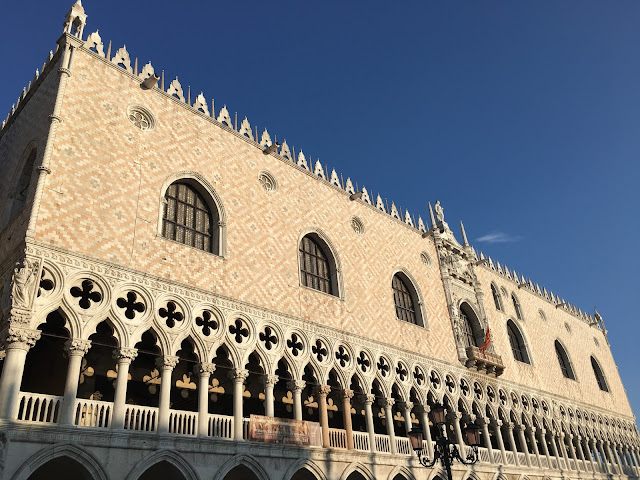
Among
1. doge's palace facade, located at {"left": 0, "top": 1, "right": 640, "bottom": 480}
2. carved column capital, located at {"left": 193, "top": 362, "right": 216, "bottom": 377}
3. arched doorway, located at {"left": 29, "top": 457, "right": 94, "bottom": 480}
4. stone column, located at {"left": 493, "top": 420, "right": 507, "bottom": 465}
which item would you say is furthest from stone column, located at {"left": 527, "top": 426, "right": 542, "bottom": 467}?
arched doorway, located at {"left": 29, "top": 457, "right": 94, "bottom": 480}

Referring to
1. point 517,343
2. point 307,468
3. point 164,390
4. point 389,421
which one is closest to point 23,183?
point 164,390

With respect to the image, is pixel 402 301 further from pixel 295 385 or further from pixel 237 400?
pixel 237 400

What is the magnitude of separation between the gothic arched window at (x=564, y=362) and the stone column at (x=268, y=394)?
1825 centimetres

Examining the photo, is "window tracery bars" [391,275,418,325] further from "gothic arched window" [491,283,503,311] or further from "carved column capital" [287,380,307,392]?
"gothic arched window" [491,283,503,311]

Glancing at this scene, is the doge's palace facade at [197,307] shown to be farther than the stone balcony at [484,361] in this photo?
No

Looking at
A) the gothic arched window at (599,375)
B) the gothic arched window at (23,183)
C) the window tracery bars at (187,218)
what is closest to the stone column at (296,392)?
the window tracery bars at (187,218)

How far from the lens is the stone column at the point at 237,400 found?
1064cm

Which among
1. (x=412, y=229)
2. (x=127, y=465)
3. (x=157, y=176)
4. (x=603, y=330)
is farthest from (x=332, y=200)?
(x=603, y=330)

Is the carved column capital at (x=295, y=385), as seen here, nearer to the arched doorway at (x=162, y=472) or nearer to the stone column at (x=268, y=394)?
the stone column at (x=268, y=394)

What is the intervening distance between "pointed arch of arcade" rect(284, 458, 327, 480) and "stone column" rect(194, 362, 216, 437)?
A: 208 cm

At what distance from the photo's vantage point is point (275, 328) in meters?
12.5

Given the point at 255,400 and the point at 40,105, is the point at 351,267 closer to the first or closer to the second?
the point at 255,400

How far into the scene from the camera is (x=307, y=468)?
→ 11578 mm

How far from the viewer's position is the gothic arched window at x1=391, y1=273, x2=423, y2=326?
1728cm
